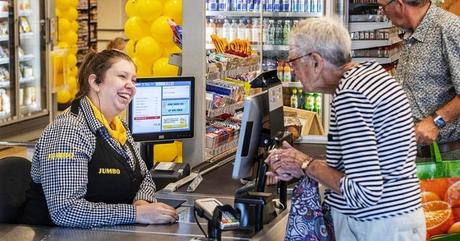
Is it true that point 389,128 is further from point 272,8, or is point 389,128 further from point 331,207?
point 272,8

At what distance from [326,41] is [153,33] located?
3.73 metres

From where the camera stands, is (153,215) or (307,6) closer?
(153,215)

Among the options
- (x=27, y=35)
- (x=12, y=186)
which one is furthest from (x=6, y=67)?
(x=12, y=186)

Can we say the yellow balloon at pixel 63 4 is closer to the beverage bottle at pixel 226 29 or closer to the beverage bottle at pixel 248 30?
the beverage bottle at pixel 248 30

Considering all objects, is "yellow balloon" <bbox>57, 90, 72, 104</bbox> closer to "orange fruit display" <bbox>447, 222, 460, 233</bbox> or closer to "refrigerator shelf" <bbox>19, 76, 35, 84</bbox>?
"refrigerator shelf" <bbox>19, 76, 35, 84</bbox>

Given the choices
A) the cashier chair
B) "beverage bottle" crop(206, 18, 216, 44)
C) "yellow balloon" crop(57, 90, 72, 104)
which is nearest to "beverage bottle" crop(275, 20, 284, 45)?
"beverage bottle" crop(206, 18, 216, 44)

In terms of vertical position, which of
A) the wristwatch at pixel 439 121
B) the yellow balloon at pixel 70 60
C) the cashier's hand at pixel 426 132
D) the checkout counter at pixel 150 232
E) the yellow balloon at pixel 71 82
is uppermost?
the wristwatch at pixel 439 121

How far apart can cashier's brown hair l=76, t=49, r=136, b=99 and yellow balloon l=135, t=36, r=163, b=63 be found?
2709 mm

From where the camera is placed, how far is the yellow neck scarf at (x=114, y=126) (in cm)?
344

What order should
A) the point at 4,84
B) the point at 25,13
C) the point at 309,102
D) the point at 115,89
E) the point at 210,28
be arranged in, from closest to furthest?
the point at 115,89
the point at 210,28
the point at 309,102
the point at 4,84
the point at 25,13

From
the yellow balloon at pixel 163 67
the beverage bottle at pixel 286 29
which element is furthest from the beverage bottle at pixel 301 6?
the yellow balloon at pixel 163 67

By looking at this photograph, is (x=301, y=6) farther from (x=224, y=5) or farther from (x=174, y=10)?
(x=174, y=10)

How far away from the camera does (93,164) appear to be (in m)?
3.38

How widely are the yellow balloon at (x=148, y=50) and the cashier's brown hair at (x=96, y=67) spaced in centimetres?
271
